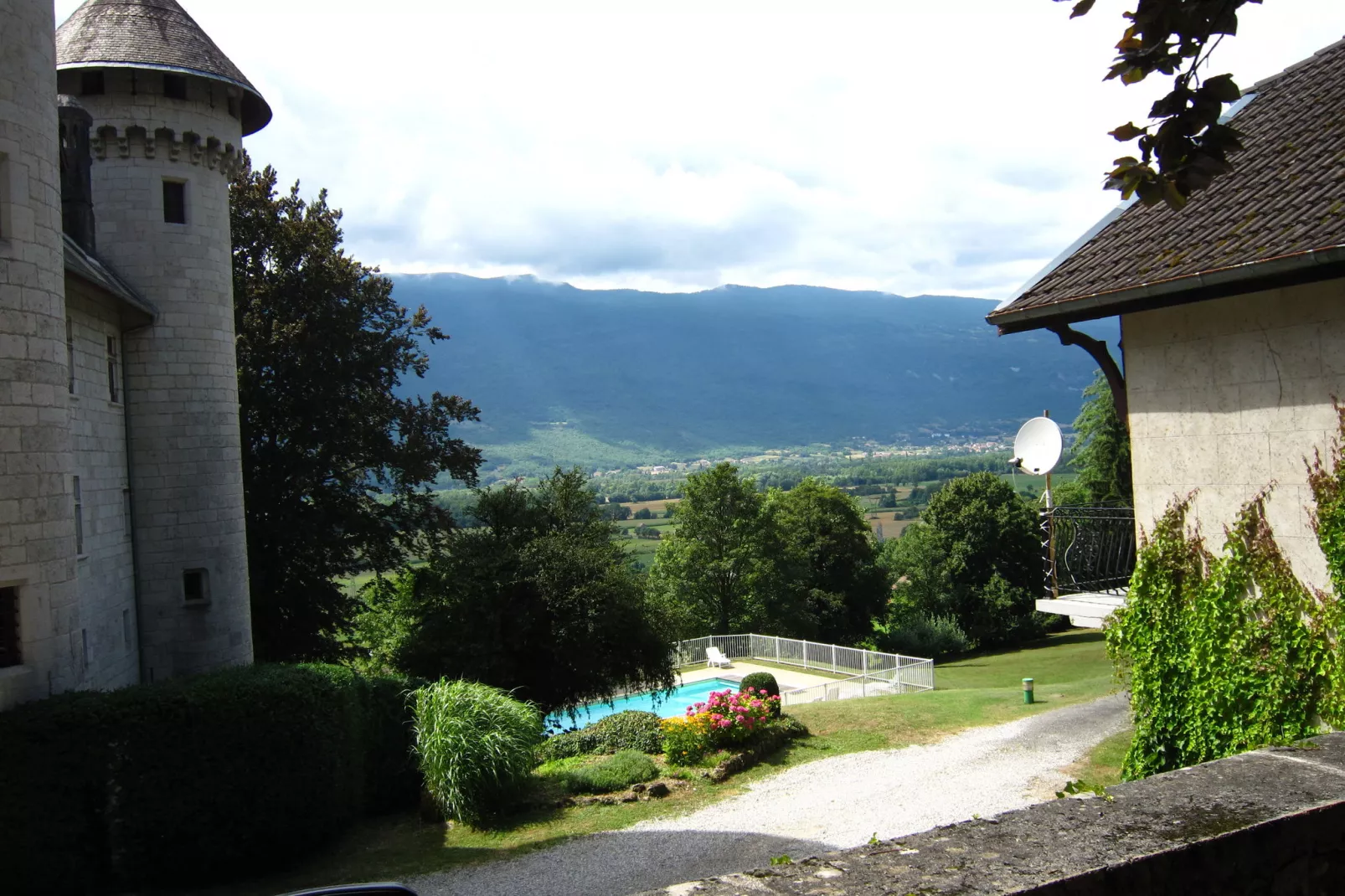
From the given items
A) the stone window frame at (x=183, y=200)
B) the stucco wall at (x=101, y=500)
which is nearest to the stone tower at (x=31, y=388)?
the stucco wall at (x=101, y=500)

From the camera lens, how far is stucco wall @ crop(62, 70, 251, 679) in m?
17.8

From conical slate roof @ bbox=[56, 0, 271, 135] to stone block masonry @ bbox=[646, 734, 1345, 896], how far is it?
19.6m

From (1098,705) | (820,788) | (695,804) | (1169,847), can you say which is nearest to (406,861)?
(695,804)

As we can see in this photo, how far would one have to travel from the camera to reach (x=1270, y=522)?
8.40 meters

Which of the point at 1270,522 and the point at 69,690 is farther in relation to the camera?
the point at 69,690

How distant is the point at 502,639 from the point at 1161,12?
74.3 feet

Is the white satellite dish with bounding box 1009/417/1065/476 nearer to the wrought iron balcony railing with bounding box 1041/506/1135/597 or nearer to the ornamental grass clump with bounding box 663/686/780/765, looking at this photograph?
the wrought iron balcony railing with bounding box 1041/506/1135/597

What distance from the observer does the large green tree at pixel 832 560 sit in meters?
50.1

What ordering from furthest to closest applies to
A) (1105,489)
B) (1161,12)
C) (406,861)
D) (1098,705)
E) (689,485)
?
(689,485)
(1105,489)
(1098,705)
(406,861)
(1161,12)

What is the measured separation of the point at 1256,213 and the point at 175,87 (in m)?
18.1

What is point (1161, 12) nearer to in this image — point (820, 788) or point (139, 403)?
point (820, 788)

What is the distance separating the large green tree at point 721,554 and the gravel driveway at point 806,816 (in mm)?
31434

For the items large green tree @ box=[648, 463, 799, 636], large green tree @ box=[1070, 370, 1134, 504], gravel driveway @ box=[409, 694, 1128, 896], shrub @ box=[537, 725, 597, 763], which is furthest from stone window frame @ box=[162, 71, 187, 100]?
large green tree @ box=[1070, 370, 1134, 504]

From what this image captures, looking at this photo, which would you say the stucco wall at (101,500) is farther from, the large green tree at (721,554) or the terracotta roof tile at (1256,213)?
the large green tree at (721,554)
